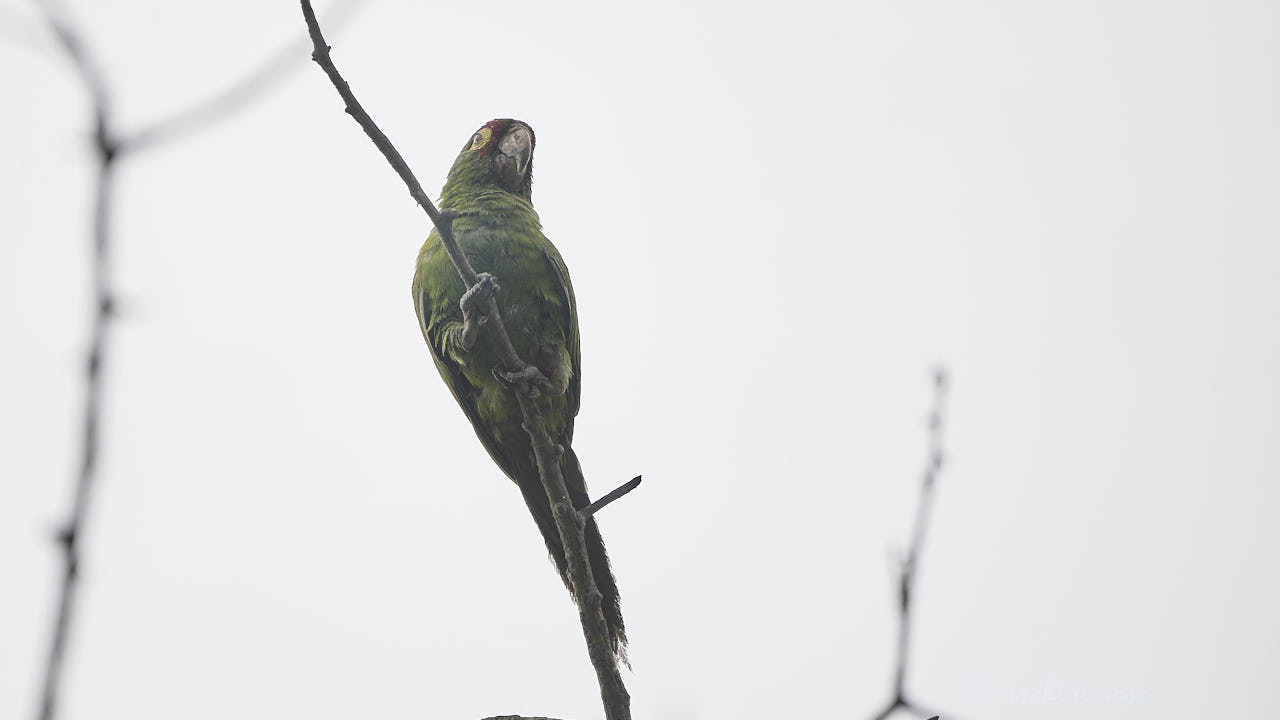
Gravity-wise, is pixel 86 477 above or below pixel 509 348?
below

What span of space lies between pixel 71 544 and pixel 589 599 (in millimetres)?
2746

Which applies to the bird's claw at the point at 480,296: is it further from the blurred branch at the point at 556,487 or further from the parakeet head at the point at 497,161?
the parakeet head at the point at 497,161

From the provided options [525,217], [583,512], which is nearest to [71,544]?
[583,512]

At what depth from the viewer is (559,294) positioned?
218 inches

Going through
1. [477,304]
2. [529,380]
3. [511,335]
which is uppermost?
[511,335]

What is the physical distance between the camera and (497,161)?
20.6 ft

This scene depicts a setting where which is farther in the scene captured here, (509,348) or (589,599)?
(509,348)

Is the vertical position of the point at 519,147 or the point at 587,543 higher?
the point at 519,147

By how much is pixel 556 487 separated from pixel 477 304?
94 cm

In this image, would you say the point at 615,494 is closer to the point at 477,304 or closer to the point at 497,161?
the point at 477,304

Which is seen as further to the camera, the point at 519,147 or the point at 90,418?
the point at 519,147

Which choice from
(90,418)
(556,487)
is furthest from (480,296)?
(90,418)

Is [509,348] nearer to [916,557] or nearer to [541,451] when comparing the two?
[541,451]

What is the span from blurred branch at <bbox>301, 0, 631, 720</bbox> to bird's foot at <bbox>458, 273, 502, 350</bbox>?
0.07 metres
